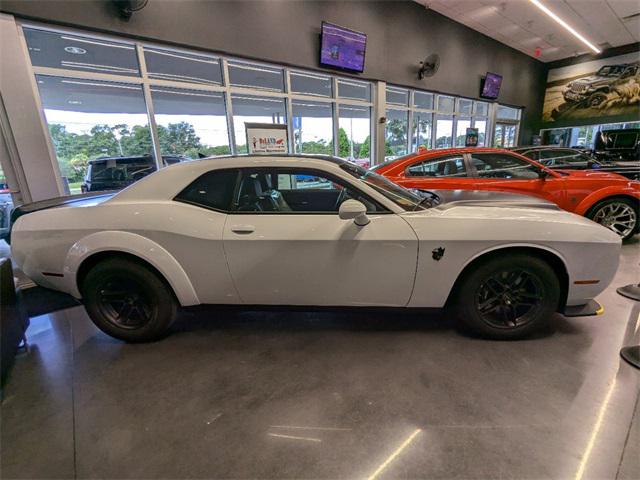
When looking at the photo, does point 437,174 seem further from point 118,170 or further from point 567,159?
point 118,170

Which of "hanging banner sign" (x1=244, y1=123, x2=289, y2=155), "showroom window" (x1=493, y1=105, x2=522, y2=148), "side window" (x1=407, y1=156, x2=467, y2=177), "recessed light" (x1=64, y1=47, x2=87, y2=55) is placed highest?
"recessed light" (x1=64, y1=47, x2=87, y2=55)

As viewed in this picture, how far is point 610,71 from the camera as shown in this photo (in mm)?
12484

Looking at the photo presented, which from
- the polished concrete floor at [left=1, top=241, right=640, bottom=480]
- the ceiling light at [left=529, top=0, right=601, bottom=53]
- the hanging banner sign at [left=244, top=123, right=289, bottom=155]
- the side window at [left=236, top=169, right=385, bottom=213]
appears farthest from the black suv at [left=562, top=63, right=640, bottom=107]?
the side window at [left=236, top=169, right=385, bottom=213]

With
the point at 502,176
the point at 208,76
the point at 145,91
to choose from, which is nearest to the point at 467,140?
the point at 502,176

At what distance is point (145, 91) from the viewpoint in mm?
4742

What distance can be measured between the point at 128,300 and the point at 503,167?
4.49 metres

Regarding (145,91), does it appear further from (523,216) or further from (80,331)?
(523,216)

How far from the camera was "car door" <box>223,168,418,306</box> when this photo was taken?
1.90 meters

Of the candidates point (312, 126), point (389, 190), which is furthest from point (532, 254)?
point (312, 126)

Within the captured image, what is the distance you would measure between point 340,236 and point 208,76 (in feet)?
17.3

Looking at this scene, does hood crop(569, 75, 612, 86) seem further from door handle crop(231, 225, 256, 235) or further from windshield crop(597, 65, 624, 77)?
door handle crop(231, 225, 256, 235)

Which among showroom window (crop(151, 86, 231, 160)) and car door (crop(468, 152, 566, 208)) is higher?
showroom window (crop(151, 86, 231, 160))

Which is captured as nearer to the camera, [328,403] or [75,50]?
[328,403]

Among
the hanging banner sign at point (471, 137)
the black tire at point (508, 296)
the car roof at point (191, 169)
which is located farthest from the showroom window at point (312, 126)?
the hanging banner sign at point (471, 137)
